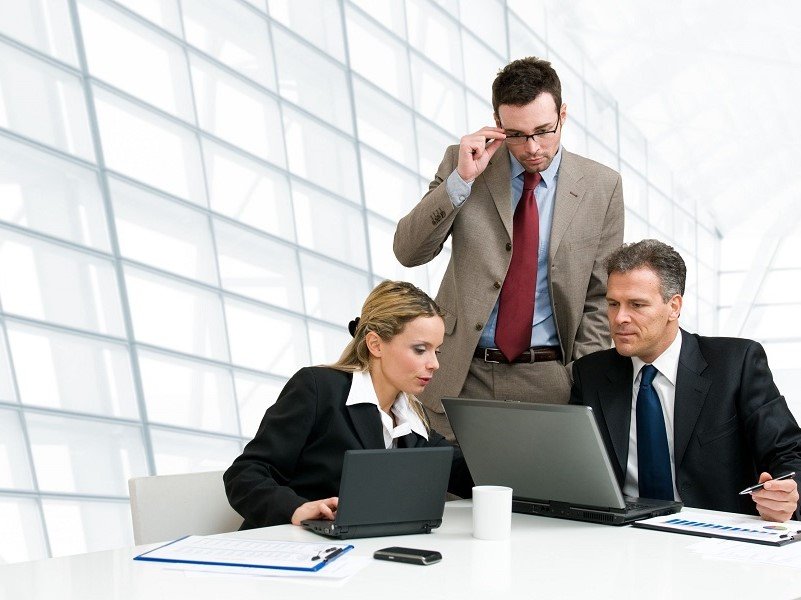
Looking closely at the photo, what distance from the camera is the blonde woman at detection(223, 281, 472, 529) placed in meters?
3.22

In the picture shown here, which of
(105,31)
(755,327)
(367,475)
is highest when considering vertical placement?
(105,31)

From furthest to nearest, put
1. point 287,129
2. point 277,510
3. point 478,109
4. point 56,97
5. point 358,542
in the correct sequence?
point 478,109 → point 287,129 → point 56,97 → point 277,510 → point 358,542

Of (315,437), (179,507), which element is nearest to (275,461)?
(315,437)

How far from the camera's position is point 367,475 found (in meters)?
2.56

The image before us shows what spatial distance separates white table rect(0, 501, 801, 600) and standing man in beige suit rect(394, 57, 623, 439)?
4.26 feet

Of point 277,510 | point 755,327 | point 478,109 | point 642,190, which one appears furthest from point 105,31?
point 755,327

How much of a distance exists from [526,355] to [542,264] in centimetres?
37

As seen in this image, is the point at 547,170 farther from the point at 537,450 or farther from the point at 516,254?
the point at 537,450

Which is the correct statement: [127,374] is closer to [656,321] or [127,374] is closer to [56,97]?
[56,97]

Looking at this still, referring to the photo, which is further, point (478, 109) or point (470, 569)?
point (478, 109)

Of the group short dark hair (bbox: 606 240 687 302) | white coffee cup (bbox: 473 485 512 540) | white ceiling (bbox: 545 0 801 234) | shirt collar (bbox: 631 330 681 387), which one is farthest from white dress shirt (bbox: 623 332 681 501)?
white ceiling (bbox: 545 0 801 234)

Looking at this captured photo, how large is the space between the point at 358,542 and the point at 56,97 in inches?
327

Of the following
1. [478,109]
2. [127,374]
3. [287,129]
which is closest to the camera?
[127,374]

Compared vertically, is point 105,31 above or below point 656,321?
above
